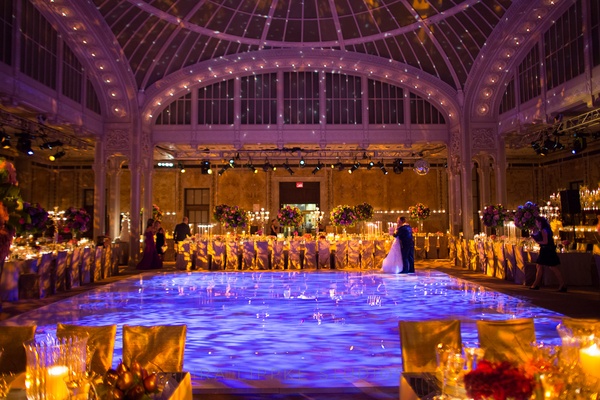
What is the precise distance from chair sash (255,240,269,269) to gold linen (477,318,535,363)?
1179 centimetres

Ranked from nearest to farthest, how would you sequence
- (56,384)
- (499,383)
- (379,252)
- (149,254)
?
(499,383) < (56,384) < (149,254) < (379,252)

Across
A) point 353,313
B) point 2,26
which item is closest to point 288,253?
point 353,313

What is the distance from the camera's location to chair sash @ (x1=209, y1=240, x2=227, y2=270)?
15102 millimetres

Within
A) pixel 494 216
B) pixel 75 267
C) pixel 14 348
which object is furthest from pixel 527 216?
pixel 14 348

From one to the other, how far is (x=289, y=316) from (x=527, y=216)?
5953mm

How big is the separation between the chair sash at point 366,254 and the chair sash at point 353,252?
12 centimetres

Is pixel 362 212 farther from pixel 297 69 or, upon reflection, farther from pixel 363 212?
pixel 297 69

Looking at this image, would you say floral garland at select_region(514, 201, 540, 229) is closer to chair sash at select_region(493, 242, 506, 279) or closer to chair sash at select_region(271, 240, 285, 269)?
chair sash at select_region(493, 242, 506, 279)

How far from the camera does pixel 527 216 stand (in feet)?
36.1

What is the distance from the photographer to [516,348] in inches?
131

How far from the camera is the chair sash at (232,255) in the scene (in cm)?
1513

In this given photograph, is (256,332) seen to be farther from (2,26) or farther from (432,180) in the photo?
(432,180)

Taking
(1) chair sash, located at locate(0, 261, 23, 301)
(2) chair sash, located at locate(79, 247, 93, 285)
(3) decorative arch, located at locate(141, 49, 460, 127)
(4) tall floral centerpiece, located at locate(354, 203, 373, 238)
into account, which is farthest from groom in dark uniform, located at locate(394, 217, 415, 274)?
(1) chair sash, located at locate(0, 261, 23, 301)

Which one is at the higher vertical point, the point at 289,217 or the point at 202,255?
the point at 289,217
